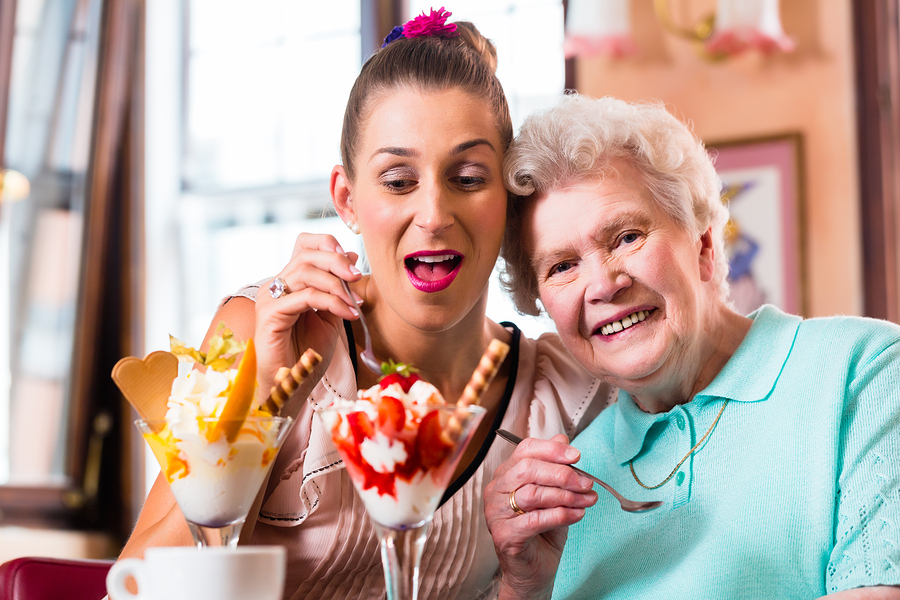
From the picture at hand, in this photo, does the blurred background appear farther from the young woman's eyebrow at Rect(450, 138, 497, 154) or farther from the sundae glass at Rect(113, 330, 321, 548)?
the sundae glass at Rect(113, 330, 321, 548)

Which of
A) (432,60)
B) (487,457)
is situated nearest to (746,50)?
(432,60)

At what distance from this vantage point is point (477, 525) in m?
1.67

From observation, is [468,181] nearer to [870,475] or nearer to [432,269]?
[432,269]

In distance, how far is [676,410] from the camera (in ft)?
4.81

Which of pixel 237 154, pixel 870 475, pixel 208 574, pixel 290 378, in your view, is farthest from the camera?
pixel 237 154

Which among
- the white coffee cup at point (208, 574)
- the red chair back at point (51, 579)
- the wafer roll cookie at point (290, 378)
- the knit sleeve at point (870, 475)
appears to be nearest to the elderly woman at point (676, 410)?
the knit sleeve at point (870, 475)

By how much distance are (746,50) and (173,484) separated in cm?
316

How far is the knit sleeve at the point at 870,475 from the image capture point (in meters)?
1.14

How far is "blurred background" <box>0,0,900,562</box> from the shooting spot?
10.9 ft

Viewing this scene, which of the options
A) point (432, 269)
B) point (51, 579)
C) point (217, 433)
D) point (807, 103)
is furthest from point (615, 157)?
point (807, 103)

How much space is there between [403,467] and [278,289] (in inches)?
22.0

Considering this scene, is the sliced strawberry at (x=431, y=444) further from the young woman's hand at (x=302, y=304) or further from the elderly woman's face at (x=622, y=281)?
the elderly woman's face at (x=622, y=281)

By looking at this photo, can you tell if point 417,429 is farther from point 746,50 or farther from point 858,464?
point 746,50

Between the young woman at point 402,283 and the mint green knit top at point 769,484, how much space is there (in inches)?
10.7
